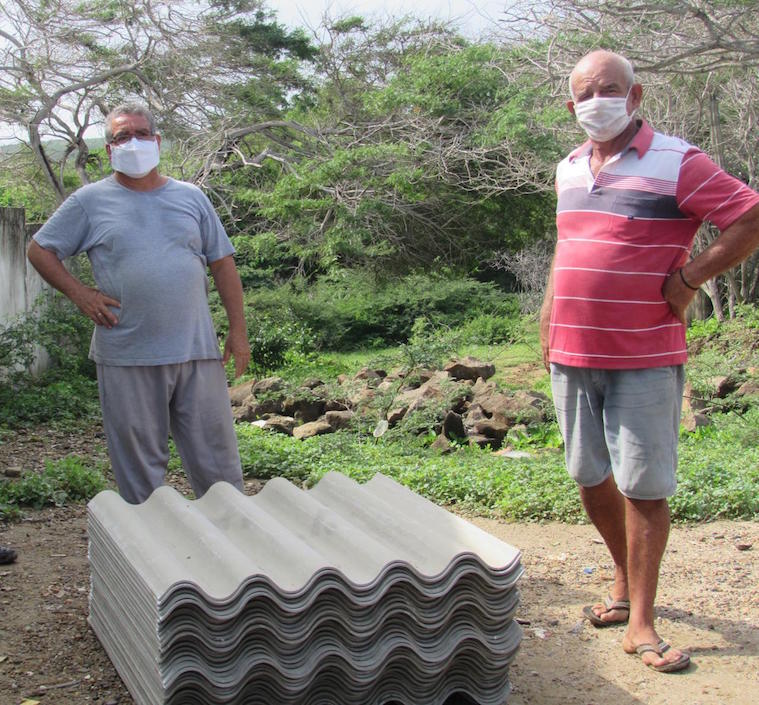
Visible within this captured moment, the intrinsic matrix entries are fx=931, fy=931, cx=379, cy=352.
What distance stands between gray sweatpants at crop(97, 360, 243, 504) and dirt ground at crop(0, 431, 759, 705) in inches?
26.0

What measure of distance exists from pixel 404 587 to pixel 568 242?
1458 millimetres

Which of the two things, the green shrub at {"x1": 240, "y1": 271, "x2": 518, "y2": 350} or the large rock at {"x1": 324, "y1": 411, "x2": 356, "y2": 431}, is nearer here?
the large rock at {"x1": 324, "y1": 411, "x2": 356, "y2": 431}

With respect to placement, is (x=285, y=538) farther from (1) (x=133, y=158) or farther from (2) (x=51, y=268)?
(1) (x=133, y=158)

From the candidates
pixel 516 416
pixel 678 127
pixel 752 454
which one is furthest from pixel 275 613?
pixel 678 127

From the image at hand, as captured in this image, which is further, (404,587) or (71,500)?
(71,500)

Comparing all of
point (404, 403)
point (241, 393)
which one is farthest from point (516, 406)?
point (241, 393)

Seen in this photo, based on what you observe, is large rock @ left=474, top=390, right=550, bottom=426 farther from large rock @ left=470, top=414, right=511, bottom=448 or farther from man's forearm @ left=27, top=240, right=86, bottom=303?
man's forearm @ left=27, top=240, right=86, bottom=303

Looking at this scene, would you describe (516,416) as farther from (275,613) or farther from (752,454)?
(275,613)

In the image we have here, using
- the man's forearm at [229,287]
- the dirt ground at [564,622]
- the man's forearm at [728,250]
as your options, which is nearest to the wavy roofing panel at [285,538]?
the dirt ground at [564,622]

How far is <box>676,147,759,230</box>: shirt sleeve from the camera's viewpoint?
3.25 metres

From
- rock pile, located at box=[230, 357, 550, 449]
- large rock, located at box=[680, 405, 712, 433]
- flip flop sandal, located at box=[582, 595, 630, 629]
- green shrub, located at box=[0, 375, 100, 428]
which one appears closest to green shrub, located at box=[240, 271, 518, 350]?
rock pile, located at box=[230, 357, 550, 449]

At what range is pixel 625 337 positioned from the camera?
135 inches

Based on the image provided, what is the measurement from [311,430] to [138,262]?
16.3 ft

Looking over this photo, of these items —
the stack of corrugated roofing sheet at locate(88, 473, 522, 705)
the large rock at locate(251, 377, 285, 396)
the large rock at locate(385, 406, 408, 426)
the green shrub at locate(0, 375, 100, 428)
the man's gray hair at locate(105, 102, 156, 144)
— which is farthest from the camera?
the large rock at locate(251, 377, 285, 396)
